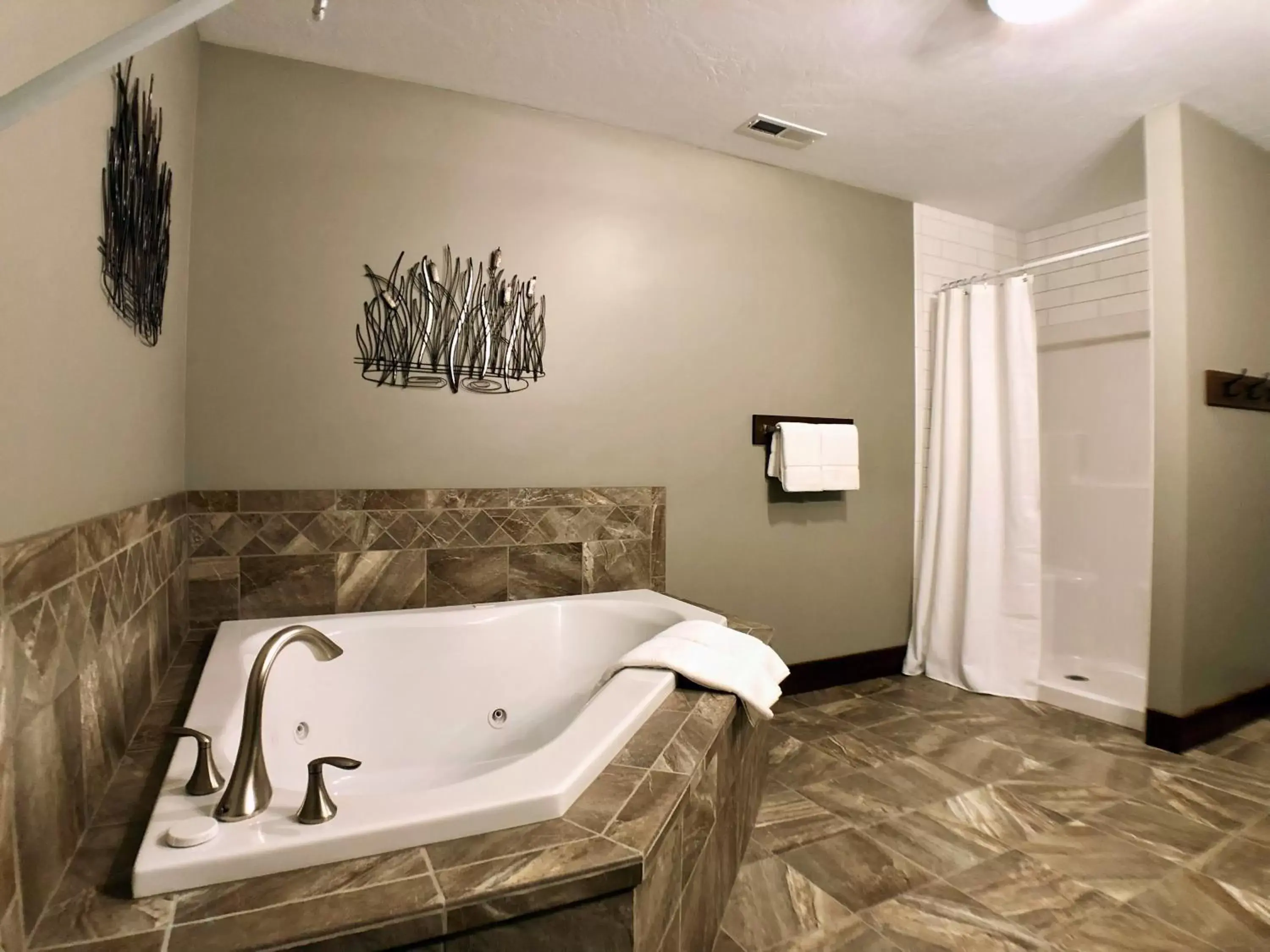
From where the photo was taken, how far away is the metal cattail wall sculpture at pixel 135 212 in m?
1.17

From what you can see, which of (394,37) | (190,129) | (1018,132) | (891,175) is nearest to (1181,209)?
(1018,132)

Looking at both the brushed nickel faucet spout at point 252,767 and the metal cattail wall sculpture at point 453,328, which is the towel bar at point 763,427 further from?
the brushed nickel faucet spout at point 252,767

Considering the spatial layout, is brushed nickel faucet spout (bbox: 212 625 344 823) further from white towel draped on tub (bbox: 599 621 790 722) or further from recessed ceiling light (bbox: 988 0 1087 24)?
recessed ceiling light (bbox: 988 0 1087 24)

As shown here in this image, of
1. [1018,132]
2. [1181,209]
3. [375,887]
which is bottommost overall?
[375,887]

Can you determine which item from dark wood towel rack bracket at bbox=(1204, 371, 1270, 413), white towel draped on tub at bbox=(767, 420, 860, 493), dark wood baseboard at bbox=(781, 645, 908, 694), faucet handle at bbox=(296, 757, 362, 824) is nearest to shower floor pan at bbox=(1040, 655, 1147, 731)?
dark wood baseboard at bbox=(781, 645, 908, 694)

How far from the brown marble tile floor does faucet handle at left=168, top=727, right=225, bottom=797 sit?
3.41 feet

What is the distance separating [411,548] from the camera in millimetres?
2205

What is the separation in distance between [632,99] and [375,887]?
7.92ft

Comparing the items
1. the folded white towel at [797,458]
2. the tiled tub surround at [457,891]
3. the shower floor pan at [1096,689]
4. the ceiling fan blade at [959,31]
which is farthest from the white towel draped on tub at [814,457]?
the tiled tub surround at [457,891]

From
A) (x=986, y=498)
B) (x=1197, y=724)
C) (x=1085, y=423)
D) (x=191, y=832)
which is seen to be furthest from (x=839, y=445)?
(x=191, y=832)

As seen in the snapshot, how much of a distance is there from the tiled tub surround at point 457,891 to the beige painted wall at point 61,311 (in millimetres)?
435

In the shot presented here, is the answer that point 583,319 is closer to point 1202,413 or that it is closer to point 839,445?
point 839,445

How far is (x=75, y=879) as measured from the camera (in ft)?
2.63

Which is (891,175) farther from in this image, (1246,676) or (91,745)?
(91,745)
